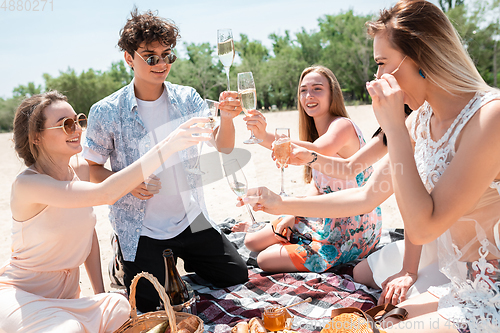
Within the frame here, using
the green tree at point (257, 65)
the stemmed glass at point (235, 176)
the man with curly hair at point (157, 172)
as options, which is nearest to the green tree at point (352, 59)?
the green tree at point (257, 65)

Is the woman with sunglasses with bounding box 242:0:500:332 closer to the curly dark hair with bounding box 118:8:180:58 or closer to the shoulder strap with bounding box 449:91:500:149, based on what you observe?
the shoulder strap with bounding box 449:91:500:149

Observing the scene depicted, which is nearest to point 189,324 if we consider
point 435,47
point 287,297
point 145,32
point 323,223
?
point 287,297

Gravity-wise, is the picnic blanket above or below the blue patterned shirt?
below

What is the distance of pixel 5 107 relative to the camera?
151ft

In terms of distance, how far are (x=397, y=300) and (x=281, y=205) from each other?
1236mm

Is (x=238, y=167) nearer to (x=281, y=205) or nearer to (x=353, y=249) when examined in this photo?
(x=281, y=205)

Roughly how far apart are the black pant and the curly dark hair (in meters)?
1.98

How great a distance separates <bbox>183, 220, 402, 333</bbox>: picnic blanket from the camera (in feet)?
11.3

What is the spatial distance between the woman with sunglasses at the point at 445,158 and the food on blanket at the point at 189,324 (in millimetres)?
1326

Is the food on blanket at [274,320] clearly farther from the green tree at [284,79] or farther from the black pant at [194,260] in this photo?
the green tree at [284,79]

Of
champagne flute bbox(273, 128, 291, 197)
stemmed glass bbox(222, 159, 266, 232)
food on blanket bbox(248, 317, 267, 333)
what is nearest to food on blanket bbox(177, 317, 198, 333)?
food on blanket bbox(248, 317, 267, 333)

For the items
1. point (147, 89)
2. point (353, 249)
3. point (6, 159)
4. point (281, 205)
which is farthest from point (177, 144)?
point (6, 159)

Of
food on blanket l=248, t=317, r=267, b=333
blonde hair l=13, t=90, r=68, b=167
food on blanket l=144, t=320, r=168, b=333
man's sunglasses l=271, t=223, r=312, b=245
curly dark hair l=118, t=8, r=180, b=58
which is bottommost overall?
man's sunglasses l=271, t=223, r=312, b=245

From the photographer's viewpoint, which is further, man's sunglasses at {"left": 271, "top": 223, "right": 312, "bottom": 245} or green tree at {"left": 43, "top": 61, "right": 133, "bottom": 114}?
green tree at {"left": 43, "top": 61, "right": 133, "bottom": 114}
